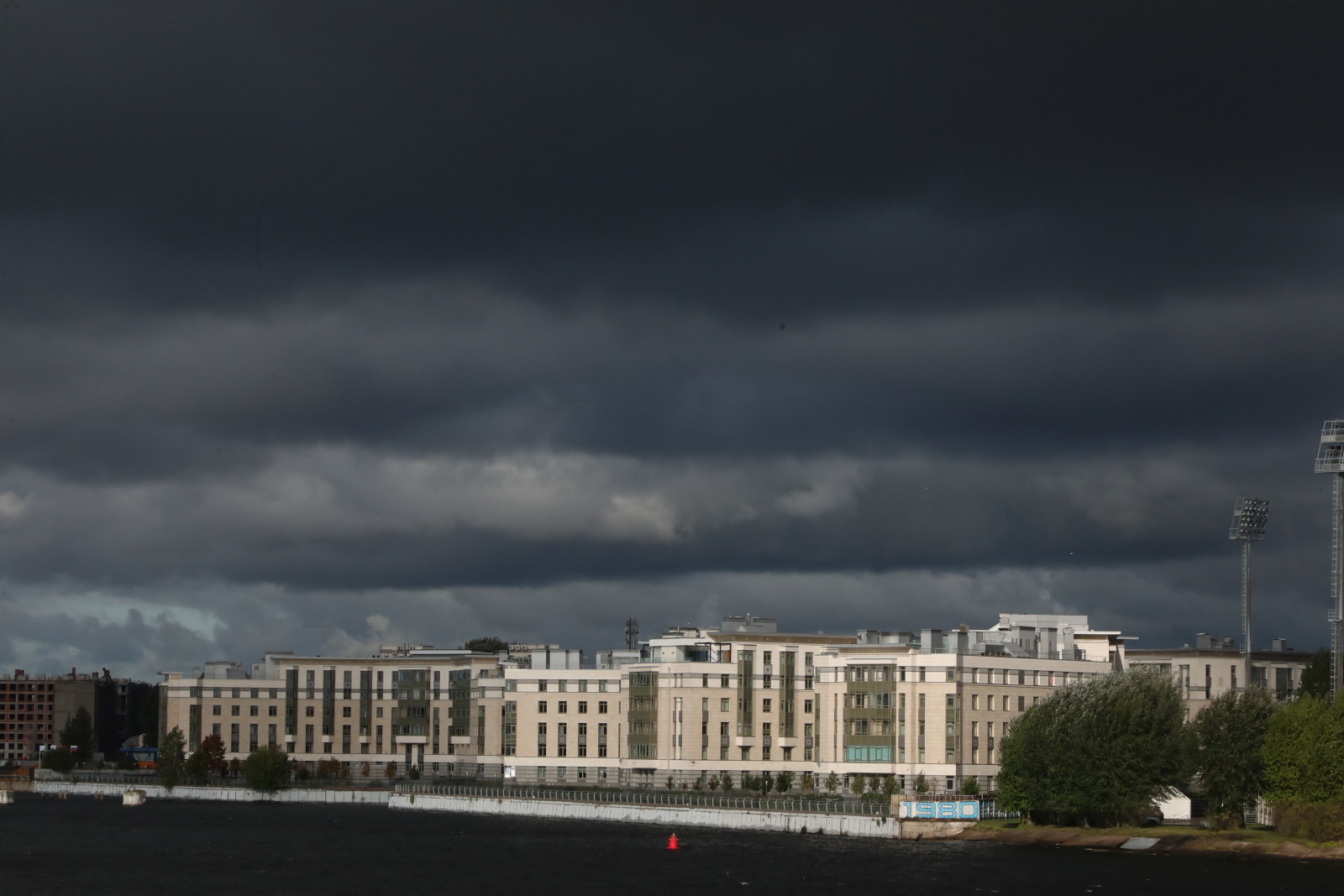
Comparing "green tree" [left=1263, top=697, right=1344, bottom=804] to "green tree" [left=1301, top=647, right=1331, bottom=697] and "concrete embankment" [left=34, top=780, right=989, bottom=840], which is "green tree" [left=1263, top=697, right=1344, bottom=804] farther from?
"green tree" [left=1301, top=647, right=1331, bottom=697]

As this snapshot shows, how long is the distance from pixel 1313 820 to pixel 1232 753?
34.3ft

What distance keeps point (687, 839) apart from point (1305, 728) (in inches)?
2067

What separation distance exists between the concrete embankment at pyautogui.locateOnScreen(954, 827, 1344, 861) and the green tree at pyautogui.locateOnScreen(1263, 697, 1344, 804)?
14.3 ft

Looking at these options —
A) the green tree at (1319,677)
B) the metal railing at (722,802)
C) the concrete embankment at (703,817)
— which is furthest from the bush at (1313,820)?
the green tree at (1319,677)

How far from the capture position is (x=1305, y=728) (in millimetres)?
126375

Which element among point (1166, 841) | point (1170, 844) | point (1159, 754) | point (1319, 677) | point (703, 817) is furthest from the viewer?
point (1319, 677)

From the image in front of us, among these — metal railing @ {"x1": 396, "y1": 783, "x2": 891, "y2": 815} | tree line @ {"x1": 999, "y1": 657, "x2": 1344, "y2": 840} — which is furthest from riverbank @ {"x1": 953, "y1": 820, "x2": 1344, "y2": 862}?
metal railing @ {"x1": 396, "y1": 783, "x2": 891, "y2": 815}

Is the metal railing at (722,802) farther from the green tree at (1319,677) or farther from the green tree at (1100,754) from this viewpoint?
the green tree at (1319,677)

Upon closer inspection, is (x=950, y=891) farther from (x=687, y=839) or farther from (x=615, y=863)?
(x=687, y=839)

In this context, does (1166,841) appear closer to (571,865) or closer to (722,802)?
(571,865)

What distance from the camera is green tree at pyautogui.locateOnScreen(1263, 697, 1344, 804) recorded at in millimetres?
124375

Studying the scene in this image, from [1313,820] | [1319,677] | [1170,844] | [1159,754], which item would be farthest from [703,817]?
[1319,677]

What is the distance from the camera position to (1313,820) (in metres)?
123

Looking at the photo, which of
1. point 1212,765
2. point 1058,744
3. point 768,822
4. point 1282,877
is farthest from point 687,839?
point 1282,877
